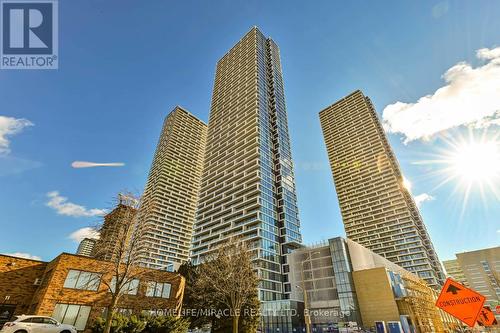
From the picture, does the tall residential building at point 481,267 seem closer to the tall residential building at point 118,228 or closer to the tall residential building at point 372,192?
the tall residential building at point 372,192

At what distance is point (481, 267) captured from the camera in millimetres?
168000

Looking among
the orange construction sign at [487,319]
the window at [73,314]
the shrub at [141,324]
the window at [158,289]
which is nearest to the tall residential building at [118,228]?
the shrub at [141,324]

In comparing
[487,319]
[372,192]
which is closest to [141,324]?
[487,319]

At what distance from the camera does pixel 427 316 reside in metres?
53.6

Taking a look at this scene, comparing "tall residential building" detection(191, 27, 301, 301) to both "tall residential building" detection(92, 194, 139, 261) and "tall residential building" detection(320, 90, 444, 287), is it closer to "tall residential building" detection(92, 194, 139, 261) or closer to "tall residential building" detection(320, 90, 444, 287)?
"tall residential building" detection(92, 194, 139, 261)

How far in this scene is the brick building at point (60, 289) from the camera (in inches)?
821

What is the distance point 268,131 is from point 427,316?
7415 centimetres

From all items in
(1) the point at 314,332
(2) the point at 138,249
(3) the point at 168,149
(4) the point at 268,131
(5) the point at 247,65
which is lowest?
(1) the point at 314,332

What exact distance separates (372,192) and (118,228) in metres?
128

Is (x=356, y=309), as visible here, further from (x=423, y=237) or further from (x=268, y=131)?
(x=423, y=237)

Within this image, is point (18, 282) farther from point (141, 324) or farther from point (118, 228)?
point (141, 324)

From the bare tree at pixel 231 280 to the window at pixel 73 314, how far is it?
11365 mm

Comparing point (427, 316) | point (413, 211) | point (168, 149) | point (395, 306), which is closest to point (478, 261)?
point (413, 211)

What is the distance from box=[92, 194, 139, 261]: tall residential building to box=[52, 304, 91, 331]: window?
5.73m
